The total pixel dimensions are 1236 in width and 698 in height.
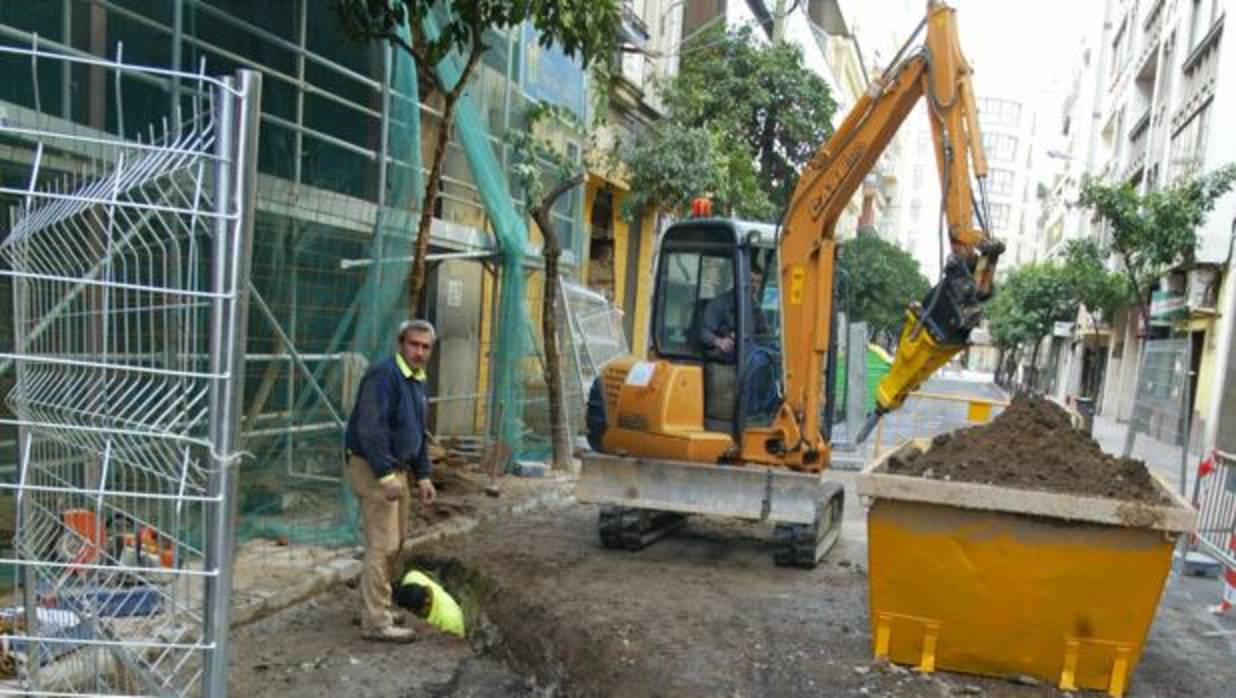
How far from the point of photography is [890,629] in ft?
16.3

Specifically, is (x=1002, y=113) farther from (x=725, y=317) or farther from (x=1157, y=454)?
(x=725, y=317)

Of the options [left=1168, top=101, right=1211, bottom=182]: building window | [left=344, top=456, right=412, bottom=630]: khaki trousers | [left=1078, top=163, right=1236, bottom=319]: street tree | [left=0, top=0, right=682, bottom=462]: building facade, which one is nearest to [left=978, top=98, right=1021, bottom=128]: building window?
[left=1168, top=101, right=1211, bottom=182]: building window

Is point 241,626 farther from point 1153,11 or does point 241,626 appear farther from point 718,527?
point 1153,11

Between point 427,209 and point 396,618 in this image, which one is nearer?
point 396,618

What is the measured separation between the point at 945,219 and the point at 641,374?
237 cm

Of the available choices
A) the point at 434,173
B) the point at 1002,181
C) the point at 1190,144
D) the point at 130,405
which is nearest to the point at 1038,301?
the point at 1190,144

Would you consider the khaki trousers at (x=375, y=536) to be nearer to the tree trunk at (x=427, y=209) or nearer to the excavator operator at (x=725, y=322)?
the tree trunk at (x=427, y=209)

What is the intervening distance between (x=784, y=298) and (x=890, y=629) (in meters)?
2.96

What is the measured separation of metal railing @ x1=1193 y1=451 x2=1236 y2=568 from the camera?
7383 mm

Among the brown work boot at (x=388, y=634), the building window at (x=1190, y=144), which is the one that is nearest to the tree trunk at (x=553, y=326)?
the brown work boot at (x=388, y=634)

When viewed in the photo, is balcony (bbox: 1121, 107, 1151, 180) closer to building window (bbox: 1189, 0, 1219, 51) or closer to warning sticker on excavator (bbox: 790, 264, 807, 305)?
building window (bbox: 1189, 0, 1219, 51)

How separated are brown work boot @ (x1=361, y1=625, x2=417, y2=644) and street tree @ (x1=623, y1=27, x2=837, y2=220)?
9.01 meters

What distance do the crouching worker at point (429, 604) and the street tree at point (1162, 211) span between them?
1641cm

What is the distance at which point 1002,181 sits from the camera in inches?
4139
